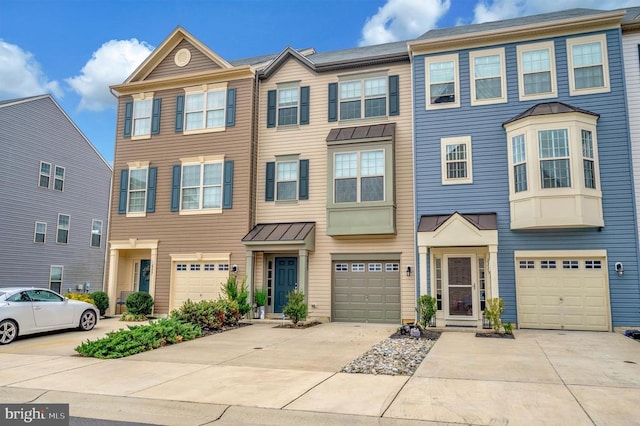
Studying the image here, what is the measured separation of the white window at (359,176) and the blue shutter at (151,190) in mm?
7293

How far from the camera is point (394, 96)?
642 inches

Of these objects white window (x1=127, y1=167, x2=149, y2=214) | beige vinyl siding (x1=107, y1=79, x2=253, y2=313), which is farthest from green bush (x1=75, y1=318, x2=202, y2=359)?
white window (x1=127, y1=167, x2=149, y2=214)

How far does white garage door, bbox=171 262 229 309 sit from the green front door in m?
1.91

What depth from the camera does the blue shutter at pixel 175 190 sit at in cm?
1812

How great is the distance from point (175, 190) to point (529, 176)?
484 inches

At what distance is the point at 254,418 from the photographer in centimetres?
586

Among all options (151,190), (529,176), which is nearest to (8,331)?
(151,190)

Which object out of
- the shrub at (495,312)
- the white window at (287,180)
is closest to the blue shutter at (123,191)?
the white window at (287,180)

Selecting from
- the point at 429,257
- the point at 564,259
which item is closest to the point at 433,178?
the point at 429,257

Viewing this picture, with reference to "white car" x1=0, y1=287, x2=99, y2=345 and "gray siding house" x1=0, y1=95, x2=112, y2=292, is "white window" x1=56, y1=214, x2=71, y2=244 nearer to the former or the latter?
"gray siding house" x1=0, y1=95, x2=112, y2=292

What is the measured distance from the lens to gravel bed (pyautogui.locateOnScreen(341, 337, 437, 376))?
8406mm

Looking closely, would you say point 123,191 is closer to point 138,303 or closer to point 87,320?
point 138,303

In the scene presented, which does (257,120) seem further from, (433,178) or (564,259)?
(564,259)

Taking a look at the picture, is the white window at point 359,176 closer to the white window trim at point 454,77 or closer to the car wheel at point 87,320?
the white window trim at point 454,77
